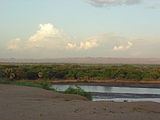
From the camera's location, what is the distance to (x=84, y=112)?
14.3 metres

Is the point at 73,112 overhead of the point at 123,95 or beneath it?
overhead

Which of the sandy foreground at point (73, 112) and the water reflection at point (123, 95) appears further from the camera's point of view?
the water reflection at point (123, 95)

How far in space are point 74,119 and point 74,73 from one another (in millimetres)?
67029

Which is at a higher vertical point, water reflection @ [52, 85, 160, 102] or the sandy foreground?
the sandy foreground

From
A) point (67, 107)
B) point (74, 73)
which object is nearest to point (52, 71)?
point (74, 73)

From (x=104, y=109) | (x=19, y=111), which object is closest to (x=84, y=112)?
(x=104, y=109)

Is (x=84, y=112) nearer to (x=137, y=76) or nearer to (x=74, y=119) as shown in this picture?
(x=74, y=119)

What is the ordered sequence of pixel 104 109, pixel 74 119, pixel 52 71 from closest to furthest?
pixel 74 119, pixel 104 109, pixel 52 71

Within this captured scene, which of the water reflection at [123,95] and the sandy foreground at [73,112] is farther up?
the sandy foreground at [73,112]

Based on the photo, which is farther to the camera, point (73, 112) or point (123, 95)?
point (123, 95)

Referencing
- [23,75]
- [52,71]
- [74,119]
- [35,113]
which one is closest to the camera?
[74,119]

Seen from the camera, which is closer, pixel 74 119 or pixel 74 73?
pixel 74 119

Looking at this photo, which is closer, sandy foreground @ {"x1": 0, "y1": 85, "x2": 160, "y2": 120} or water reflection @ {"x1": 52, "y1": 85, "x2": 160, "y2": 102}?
sandy foreground @ {"x1": 0, "y1": 85, "x2": 160, "y2": 120}

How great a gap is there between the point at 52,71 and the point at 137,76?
59.5 ft
